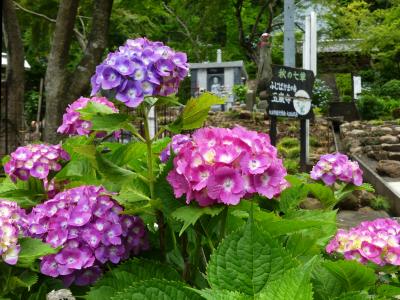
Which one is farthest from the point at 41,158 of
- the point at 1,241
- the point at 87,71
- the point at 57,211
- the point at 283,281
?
the point at 87,71

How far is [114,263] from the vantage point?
1.42 meters

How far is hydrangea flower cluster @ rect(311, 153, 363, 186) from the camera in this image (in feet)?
7.70

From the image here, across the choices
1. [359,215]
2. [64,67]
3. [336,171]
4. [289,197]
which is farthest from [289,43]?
[289,197]

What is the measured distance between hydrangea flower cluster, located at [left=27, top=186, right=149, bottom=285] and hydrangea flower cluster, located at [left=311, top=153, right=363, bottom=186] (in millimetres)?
1121

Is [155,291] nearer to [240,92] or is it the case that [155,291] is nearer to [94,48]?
[94,48]

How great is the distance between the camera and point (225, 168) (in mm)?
1195

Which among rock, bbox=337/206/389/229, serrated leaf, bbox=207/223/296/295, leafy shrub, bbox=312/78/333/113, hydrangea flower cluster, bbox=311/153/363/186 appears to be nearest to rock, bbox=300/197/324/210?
rock, bbox=337/206/389/229

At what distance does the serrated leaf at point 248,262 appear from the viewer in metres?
1.06

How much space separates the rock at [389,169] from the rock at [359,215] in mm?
2385

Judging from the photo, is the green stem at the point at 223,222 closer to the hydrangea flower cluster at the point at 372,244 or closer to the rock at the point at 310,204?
the hydrangea flower cluster at the point at 372,244

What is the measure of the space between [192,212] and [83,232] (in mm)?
293

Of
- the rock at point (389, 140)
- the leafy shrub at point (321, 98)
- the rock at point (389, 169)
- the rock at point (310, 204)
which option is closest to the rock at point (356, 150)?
the rock at point (389, 140)

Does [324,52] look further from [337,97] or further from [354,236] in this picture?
[354,236]

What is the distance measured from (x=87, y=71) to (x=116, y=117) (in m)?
6.14
